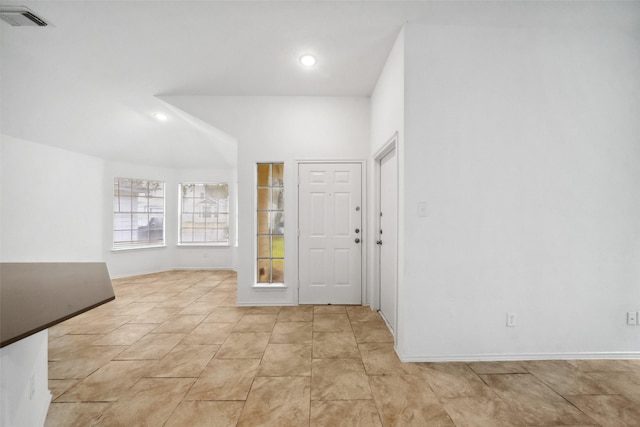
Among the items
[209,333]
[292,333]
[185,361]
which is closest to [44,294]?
[185,361]

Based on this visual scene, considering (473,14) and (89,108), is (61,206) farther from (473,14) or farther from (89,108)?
(473,14)

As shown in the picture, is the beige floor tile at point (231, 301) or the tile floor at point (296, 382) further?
the beige floor tile at point (231, 301)

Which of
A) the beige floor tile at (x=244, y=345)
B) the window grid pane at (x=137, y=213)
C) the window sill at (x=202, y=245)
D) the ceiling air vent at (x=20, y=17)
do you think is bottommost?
the beige floor tile at (x=244, y=345)

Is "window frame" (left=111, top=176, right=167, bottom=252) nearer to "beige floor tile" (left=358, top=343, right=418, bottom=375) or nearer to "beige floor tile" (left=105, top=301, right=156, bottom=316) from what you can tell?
"beige floor tile" (left=105, top=301, right=156, bottom=316)

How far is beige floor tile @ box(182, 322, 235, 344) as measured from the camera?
2639 millimetres

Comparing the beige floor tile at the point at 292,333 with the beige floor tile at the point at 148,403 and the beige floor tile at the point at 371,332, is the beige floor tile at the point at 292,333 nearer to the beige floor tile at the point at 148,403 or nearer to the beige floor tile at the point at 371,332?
the beige floor tile at the point at 371,332

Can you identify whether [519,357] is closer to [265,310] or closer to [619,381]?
[619,381]

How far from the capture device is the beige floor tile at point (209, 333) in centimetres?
264

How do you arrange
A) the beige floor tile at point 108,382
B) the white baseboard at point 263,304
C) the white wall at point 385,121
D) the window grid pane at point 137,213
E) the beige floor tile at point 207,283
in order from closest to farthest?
the beige floor tile at point 108,382 → the white wall at point 385,121 → the white baseboard at point 263,304 → the beige floor tile at point 207,283 → the window grid pane at point 137,213

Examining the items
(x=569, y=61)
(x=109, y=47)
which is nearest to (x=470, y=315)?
(x=569, y=61)

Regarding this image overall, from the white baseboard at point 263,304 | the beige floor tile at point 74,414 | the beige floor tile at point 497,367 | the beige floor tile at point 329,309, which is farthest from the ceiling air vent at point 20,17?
the beige floor tile at point 497,367

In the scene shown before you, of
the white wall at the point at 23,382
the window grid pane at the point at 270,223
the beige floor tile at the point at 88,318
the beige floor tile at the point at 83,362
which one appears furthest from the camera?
the window grid pane at the point at 270,223

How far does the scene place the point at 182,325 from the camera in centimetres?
301

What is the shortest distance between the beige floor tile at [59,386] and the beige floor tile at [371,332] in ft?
7.71
